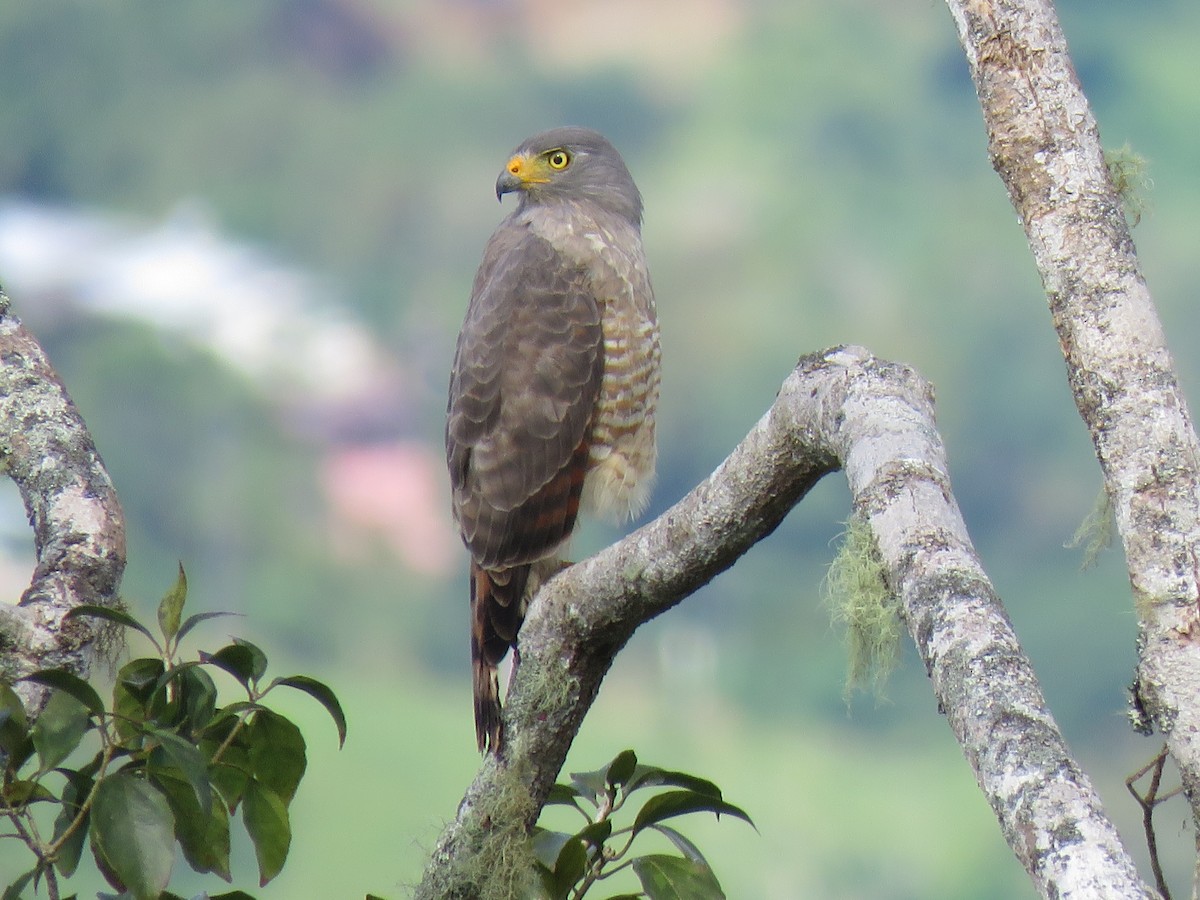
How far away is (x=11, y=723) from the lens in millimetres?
1367

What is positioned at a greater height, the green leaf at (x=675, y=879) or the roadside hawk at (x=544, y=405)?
the roadside hawk at (x=544, y=405)

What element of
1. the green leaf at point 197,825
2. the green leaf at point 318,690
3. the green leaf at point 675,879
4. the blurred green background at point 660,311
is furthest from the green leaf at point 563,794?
the blurred green background at point 660,311

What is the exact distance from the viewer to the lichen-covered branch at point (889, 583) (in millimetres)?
978

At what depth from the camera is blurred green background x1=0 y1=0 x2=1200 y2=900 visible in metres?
4.96

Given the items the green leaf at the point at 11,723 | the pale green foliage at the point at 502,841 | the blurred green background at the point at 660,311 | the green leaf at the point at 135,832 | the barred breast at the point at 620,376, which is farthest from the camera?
the blurred green background at the point at 660,311

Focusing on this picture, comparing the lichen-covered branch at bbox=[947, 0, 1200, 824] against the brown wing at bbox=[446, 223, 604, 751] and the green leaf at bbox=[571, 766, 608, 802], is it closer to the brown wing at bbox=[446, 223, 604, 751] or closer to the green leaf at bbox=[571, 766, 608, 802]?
the green leaf at bbox=[571, 766, 608, 802]

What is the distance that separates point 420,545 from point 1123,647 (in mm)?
2533

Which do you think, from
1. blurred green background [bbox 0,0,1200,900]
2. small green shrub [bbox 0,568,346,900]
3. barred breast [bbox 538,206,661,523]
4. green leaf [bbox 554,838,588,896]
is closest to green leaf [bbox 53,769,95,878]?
small green shrub [bbox 0,568,346,900]

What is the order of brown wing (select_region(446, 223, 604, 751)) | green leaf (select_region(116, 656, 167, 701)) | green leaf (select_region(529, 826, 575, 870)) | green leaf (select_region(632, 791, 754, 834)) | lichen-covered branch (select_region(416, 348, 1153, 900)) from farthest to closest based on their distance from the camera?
brown wing (select_region(446, 223, 604, 751)), green leaf (select_region(529, 826, 575, 870)), green leaf (select_region(632, 791, 754, 834)), green leaf (select_region(116, 656, 167, 701)), lichen-covered branch (select_region(416, 348, 1153, 900))

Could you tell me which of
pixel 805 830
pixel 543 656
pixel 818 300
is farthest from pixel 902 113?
pixel 543 656

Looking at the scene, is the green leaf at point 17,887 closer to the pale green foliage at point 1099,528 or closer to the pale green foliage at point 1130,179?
the pale green foliage at point 1099,528

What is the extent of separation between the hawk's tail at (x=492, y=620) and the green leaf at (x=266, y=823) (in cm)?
66

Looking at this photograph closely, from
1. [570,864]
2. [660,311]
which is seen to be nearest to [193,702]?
[570,864]

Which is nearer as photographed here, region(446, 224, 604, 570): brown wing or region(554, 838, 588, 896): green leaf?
region(554, 838, 588, 896): green leaf
